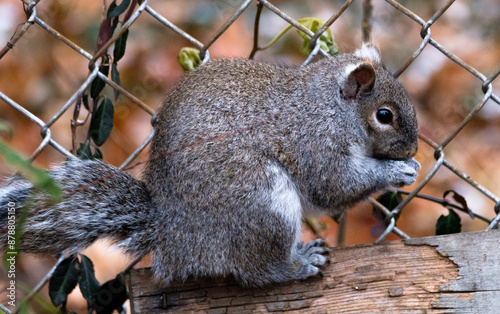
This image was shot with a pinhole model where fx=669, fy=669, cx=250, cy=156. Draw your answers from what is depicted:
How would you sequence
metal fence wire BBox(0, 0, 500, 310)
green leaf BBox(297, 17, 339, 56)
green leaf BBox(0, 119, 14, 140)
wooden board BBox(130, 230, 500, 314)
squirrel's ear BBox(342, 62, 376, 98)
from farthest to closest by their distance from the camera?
green leaf BBox(297, 17, 339, 56), squirrel's ear BBox(342, 62, 376, 98), metal fence wire BBox(0, 0, 500, 310), wooden board BBox(130, 230, 500, 314), green leaf BBox(0, 119, 14, 140)

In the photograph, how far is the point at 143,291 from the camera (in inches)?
69.2

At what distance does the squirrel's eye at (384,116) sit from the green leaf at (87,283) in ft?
3.20

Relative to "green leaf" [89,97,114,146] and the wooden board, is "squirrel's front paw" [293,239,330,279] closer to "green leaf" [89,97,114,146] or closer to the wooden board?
the wooden board

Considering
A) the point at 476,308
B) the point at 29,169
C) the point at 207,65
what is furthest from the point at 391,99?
the point at 29,169

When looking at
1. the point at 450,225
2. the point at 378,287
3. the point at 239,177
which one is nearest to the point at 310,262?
the point at 378,287

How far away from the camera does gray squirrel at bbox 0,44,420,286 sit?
1731 millimetres

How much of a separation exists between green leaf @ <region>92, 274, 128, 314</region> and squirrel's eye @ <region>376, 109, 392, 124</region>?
3.01 feet

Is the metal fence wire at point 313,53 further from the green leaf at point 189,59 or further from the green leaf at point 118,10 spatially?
the green leaf at point 189,59

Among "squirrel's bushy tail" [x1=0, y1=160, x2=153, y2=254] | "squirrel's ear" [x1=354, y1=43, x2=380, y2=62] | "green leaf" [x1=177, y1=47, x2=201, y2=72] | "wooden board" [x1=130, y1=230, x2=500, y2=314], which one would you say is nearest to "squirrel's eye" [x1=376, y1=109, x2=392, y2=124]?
"squirrel's ear" [x1=354, y1=43, x2=380, y2=62]

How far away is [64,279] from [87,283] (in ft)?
0.22

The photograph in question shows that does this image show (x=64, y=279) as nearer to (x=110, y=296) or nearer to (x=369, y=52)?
(x=110, y=296)

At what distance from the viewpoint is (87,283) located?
1.92m

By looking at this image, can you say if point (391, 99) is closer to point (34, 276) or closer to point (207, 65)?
point (207, 65)

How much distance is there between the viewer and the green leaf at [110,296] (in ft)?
6.39
